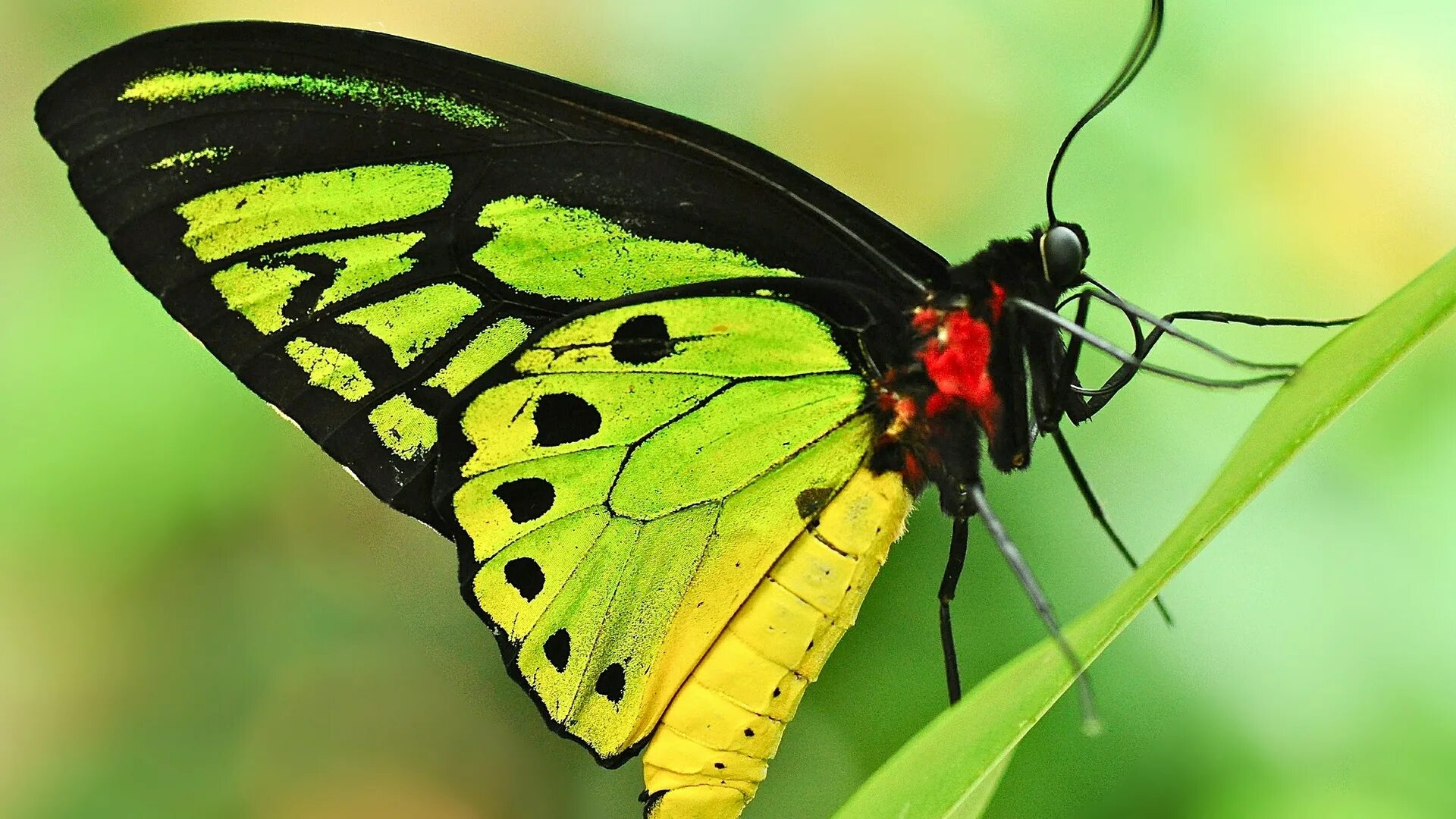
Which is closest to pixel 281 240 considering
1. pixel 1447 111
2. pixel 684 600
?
pixel 684 600

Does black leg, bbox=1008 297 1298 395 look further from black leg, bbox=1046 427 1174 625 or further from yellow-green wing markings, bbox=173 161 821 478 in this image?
yellow-green wing markings, bbox=173 161 821 478

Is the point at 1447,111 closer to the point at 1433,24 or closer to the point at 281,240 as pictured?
the point at 1433,24

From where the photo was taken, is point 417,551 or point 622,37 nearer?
point 417,551

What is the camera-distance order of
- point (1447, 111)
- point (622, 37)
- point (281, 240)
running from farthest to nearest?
point (622, 37) → point (1447, 111) → point (281, 240)

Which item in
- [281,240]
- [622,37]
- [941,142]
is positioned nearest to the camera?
[281,240]

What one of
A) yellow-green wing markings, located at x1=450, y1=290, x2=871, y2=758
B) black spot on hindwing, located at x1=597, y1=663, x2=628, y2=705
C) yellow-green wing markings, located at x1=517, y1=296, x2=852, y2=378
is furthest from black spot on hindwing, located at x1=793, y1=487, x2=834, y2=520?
black spot on hindwing, located at x1=597, y1=663, x2=628, y2=705

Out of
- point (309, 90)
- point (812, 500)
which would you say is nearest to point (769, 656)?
point (812, 500)

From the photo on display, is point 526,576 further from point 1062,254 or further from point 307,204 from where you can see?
point 1062,254
